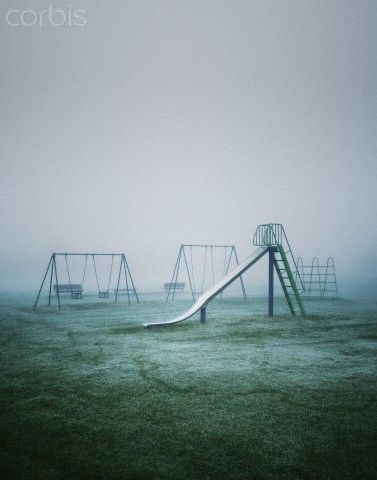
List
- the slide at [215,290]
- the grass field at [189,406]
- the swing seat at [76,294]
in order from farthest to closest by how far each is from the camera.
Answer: the swing seat at [76,294], the slide at [215,290], the grass field at [189,406]

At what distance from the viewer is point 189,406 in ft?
14.5

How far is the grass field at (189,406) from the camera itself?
10.3ft

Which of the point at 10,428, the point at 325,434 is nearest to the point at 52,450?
the point at 10,428

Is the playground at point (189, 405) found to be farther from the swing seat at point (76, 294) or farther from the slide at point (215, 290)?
the swing seat at point (76, 294)

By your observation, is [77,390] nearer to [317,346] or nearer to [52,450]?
[52,450]

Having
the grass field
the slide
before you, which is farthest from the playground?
the slide

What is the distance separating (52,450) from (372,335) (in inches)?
326

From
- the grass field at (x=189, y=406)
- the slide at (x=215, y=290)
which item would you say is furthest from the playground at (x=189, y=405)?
the slide at (x=215, y=290)

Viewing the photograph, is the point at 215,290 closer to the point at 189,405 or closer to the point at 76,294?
the point at 189,405

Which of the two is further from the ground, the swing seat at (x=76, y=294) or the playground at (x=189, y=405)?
the swing seat at (x=76, y=294)

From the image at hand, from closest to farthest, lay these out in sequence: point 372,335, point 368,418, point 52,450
Result: point 52,450 → point 368,418 → point 372,335

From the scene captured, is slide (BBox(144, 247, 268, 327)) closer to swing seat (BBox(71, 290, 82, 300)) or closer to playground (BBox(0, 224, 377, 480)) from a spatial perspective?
playground (BBox(0, 224, 377, 480))

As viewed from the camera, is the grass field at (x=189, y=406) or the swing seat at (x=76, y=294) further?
the swing seat at (x=76, y=294)

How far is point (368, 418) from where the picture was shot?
13.2ft
